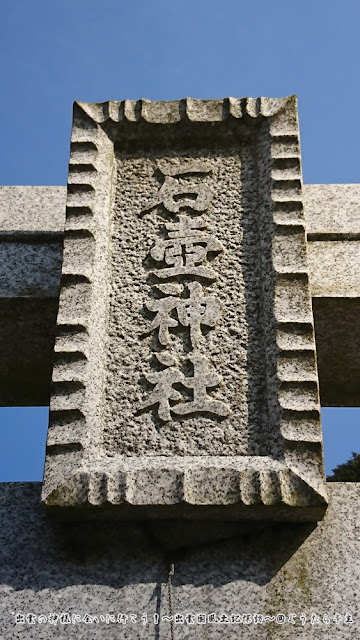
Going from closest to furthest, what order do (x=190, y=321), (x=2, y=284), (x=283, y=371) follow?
(x=283, y=371), (x=190, y=321), (x=2, y=284)

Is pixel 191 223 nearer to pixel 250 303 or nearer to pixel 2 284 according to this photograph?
pixel 250 303

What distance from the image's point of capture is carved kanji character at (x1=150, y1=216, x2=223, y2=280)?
3699mm

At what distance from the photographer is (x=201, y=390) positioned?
3318mm

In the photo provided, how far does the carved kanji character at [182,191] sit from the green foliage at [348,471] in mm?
3714

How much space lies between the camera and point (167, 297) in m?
3.63

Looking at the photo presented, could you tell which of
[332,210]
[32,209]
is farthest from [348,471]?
[32,209]

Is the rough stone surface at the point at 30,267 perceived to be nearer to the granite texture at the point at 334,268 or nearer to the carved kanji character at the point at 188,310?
the carved kanji character at the point at 188,310

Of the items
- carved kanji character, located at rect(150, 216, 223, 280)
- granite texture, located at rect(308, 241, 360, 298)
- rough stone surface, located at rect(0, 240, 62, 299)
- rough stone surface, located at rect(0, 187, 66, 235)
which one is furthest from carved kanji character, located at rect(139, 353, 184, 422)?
rough stone surface, located at rect(0, 187, 66, 235)

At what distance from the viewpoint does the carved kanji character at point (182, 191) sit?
13.0 ft

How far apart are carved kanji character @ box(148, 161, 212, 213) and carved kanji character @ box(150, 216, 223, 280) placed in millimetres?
103

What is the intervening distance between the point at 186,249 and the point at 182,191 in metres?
0.40

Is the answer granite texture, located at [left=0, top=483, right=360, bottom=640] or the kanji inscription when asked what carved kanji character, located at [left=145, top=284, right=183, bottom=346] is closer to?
the kanji inscription

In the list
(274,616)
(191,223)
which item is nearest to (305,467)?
(274,616)

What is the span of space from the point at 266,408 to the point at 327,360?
1.34 meters
